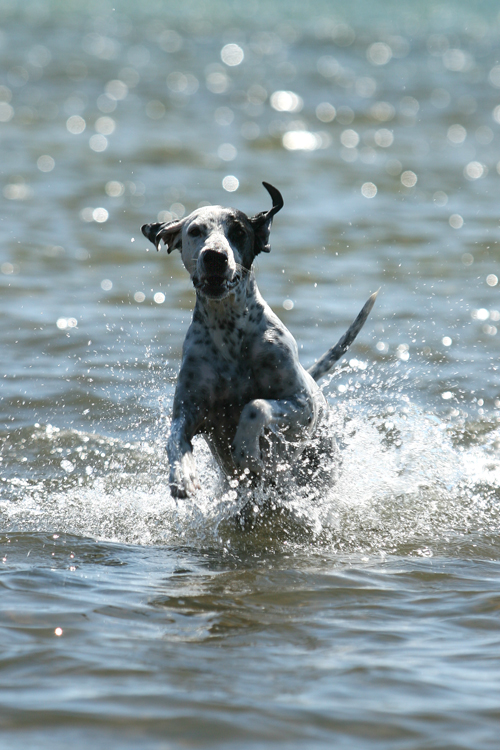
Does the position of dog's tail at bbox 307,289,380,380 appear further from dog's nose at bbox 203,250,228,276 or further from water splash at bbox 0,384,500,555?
dog's nose at bbox 203,250,228,276

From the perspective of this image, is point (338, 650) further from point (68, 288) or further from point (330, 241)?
point (330, 241)

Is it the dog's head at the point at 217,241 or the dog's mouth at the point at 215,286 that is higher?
the dog's head at the point at 217,241

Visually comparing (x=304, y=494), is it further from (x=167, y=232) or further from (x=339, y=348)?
(x=167, y=232)

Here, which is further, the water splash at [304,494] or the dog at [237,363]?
the water splash at [304,494]

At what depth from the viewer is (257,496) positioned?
18.2ft

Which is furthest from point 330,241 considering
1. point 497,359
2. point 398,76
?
point 398,76

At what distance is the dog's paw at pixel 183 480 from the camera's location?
15.7 ft

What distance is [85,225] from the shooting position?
13.0 m

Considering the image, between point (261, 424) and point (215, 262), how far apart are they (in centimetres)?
79

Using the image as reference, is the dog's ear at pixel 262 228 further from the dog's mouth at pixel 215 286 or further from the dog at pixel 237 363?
the dog's mouth at pixel 215 286

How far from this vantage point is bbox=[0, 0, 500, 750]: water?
3.55 meters

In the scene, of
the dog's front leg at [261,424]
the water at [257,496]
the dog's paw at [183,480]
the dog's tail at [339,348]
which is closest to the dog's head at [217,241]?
the dog's front leg at [261,424]

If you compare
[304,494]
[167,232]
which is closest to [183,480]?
[304,494]

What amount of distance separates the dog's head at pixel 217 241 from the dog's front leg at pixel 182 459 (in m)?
0.66
